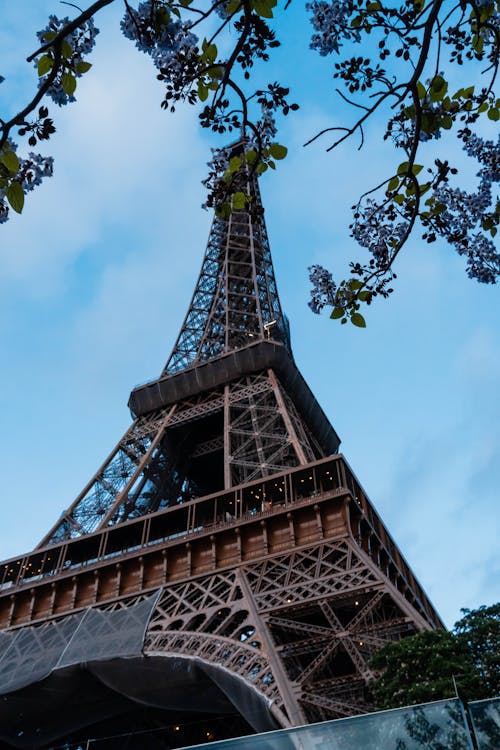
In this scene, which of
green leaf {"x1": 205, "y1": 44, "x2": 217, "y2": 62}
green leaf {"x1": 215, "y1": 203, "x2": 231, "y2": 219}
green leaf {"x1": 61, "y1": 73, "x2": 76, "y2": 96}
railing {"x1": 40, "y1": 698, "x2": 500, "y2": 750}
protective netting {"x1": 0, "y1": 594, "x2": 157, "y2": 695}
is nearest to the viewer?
green leaf {"x1": 61, "y1": 73, "x2": 76, "y2": 96}

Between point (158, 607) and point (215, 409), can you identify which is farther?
point (215, 409)

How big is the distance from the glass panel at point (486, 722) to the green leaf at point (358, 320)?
372 centimetres

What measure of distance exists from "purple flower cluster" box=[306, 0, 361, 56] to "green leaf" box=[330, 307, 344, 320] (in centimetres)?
233

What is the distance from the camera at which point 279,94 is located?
21.7ft

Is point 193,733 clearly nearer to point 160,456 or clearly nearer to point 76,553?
point 76,553

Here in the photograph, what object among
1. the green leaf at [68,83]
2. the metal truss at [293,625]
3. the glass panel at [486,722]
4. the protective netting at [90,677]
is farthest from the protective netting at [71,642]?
the green leaf at [68,83]

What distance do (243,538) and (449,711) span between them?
17.0 m

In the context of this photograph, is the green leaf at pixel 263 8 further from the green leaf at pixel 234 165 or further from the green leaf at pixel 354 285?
the green leaf at pixel 354 285

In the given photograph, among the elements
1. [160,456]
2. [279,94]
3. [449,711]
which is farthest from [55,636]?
[279,94]

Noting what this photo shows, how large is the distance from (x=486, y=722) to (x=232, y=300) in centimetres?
4106

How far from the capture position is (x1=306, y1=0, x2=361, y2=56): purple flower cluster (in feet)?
22.3

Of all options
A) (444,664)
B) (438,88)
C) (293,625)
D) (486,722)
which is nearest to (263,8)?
(438,88)

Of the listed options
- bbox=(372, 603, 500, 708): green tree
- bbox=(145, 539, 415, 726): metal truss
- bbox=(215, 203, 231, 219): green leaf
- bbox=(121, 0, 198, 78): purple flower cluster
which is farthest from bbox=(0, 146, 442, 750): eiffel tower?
bbox=(121, 0, 198, 78): purple flower cluster

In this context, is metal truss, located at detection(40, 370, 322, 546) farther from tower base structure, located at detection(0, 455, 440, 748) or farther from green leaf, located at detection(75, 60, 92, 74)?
green leaf, located at detection(75, 60, 92, 74)
